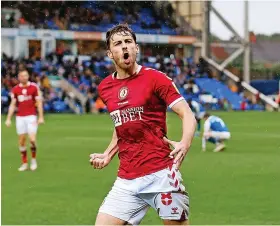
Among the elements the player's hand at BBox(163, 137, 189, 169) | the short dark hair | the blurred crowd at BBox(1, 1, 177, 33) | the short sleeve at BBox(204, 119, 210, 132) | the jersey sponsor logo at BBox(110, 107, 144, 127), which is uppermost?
the blurred crowd at BBox(1, 1, 177, 33)

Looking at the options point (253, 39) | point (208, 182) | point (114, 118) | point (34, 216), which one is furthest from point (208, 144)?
point (253, 39)

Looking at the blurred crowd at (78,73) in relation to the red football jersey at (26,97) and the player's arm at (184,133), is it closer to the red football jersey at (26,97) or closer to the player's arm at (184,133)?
the red football jersey at (26,97)

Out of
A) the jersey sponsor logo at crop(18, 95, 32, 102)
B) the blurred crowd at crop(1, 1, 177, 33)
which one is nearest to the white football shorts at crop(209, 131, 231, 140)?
the jersey sponsor logo at crop(18, 95, 32, 102)

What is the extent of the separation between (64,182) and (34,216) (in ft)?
12.5

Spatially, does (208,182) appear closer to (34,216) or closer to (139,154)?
(34,216)

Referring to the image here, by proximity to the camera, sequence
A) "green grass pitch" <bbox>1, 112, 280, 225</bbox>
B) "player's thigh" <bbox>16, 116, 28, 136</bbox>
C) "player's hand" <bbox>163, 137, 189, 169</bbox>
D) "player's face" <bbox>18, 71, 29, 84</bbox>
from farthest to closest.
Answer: "player's thigh" <bbox>16, 116, 28, 136</bbox> < "player's face" <bbox>18, 71, 29, 84</bbox> < "green grass pitch" <bbox>1, 112, 280, 225</bbox> < "player's hand" <bbox>163, 137, 189, 169</bbox>

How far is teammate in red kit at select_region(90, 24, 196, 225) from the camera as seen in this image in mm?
5836

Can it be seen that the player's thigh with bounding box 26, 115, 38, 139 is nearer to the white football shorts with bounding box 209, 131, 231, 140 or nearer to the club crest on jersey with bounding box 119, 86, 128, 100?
the white football shorts with bounding box 209, 131, 231, 140

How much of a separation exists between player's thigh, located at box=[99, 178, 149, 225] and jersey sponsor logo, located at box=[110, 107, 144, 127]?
1.57 ft

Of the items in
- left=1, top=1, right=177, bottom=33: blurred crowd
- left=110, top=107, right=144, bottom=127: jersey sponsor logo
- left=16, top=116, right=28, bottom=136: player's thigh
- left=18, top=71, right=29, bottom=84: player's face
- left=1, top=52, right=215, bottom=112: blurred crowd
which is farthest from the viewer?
left=1, top=1, right=177, bottom=33: blurred crowd

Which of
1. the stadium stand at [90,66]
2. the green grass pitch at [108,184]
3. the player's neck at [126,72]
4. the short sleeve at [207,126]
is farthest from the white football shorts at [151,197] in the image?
the stadium stand at [90,66]

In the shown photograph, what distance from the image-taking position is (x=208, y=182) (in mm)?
14016

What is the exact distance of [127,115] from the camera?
5.96 m

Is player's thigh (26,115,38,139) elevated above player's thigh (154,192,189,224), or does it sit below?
below
